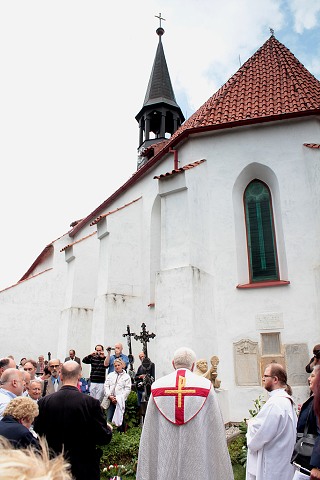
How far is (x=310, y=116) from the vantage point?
1056 cm

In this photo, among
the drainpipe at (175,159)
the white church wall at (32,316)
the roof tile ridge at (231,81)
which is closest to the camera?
the drainpipe at (175,159)

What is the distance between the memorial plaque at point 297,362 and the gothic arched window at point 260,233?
1762mm

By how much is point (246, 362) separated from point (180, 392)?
6.06 metres

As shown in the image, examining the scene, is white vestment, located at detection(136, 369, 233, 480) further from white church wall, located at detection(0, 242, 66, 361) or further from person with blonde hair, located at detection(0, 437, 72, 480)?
white church wall, located at detection(0, 242, 66, 361)

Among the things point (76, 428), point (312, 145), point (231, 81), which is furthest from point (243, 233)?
point (76, 428)

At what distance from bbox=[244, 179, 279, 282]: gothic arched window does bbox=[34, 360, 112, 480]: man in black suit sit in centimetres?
736

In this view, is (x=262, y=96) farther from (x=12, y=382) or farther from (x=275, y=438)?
(x=12, y=382)

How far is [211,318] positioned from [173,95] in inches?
731

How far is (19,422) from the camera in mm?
2939

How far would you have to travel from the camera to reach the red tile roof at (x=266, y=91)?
1121 centimetres

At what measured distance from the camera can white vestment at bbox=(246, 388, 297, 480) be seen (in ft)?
12.1

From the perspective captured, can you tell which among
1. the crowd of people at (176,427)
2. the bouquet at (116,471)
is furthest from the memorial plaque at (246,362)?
the crowd of people at (176,427)

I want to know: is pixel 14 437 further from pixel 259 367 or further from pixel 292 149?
pixel 292 149

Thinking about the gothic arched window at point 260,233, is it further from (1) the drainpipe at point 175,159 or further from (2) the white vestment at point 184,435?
(2) the white vestment at point 184,435
